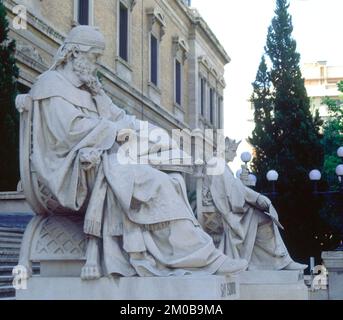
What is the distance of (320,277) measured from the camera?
1248cm

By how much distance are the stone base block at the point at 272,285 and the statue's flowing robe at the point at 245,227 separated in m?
0.14

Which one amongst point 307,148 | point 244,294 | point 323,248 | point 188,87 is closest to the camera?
point 244,294

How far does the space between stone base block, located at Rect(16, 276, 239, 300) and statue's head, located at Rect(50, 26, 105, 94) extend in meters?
1.44

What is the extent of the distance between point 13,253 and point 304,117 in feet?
74.6

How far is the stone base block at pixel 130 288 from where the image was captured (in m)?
4.44

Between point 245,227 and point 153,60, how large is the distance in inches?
1009

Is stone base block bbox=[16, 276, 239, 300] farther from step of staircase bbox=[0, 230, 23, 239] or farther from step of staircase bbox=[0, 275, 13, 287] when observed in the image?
step of staircase bbox=[0, 230, 23, 239]

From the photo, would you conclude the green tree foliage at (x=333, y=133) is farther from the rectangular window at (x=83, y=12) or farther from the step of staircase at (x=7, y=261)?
the step of staircase at (x=7, y=261)

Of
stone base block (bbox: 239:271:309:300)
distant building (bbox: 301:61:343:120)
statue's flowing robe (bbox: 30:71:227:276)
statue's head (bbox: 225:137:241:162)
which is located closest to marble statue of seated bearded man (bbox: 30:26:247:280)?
statue's flowing robe (bbox: 30:71:227:276)

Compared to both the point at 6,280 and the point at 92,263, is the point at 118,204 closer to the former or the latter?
the point at 92,263

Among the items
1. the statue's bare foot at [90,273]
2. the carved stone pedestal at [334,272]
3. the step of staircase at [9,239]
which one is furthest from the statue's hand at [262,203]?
the carved stone pedestal at [334,272]
